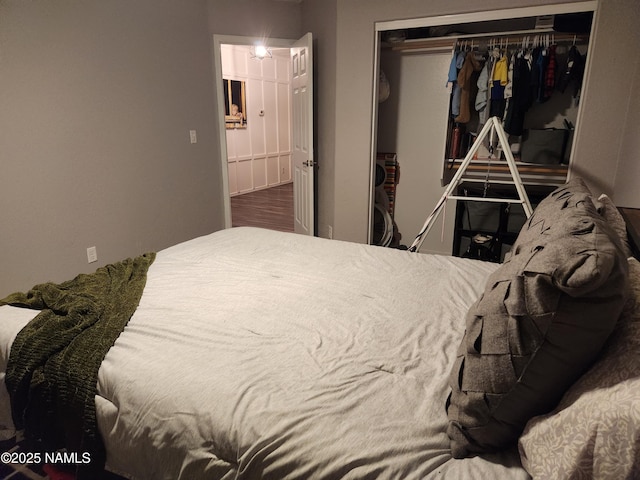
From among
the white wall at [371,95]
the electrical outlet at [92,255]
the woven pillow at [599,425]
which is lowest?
the electrical outlet at [92,255]

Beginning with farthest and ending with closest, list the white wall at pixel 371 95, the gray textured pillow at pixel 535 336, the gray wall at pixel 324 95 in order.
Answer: the gray wall at pixel 324 95, the white wall at pixel 371 95, the gray textured pillow at pixel 535 336

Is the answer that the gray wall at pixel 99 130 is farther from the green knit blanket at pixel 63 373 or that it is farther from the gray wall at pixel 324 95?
the green knit blanket at pixel 63 373

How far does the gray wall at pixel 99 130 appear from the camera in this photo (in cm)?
264

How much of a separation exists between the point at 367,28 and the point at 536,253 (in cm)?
296

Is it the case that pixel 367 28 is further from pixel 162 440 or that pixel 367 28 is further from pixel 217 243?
pixel 162 440

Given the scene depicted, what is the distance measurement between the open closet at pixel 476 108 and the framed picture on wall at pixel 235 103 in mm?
3404

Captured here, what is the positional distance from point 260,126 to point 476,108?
4.58 meters

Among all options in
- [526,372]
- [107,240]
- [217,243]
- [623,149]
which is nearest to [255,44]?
[107,240]

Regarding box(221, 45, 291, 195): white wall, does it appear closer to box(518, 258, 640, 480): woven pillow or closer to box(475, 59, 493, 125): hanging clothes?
box(475, 59, 493, 125): hanging clothes

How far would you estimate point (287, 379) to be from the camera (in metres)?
1.10

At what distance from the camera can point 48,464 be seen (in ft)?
4.47

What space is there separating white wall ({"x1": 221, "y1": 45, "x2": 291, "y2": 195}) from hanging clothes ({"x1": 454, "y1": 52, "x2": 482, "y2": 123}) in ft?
13.7

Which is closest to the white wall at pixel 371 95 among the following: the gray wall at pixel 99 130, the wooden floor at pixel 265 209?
the gray wall at pixel 99 130

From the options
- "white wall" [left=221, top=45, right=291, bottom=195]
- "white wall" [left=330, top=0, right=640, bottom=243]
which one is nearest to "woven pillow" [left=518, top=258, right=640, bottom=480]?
"white wall" [left=330, top=0, right=640, bottom=243]
